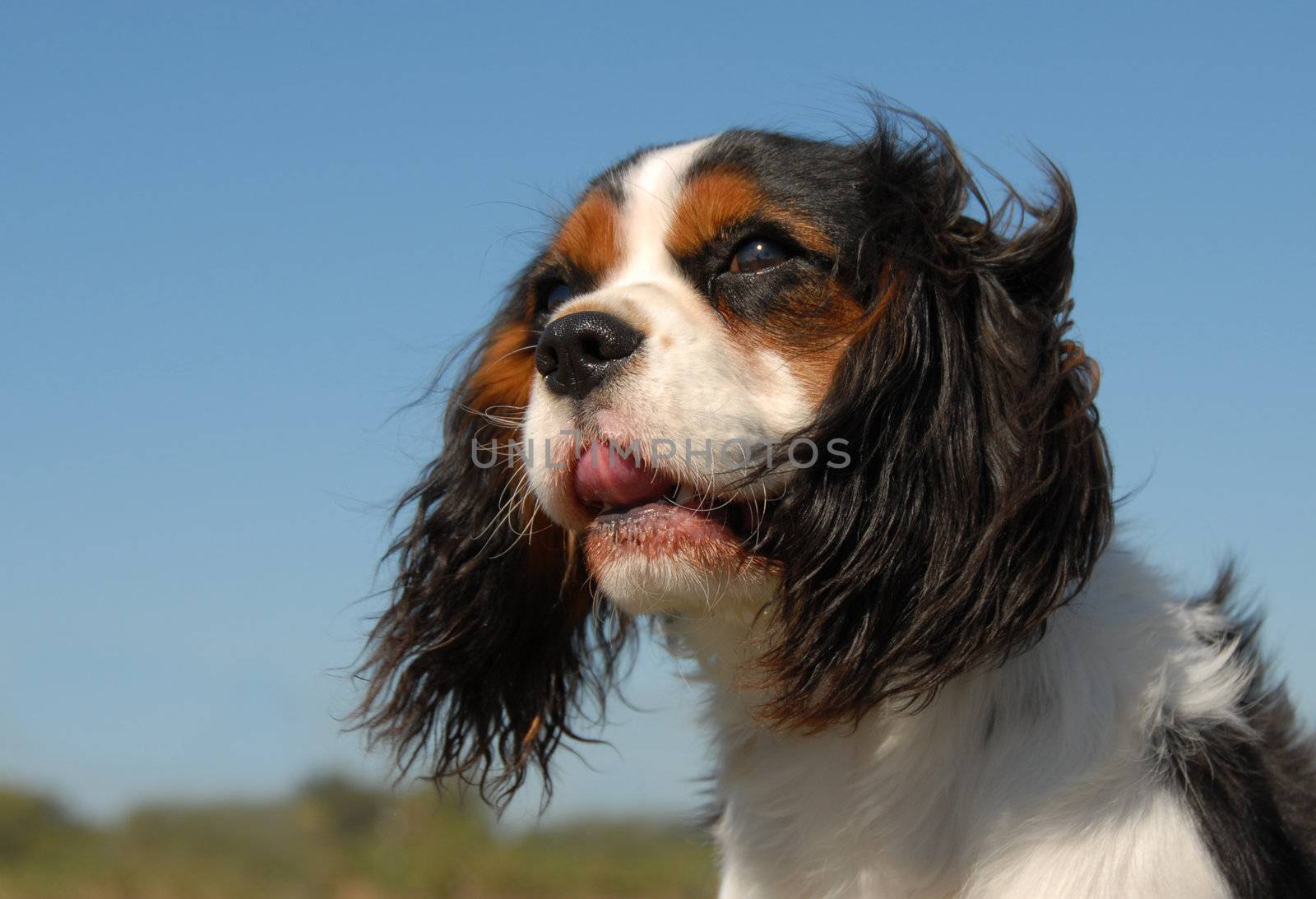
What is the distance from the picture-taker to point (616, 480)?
2.86 metres

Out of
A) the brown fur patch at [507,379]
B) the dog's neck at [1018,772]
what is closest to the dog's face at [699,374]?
the dog's neck at [1018,772]

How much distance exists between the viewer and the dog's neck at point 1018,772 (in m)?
2.64

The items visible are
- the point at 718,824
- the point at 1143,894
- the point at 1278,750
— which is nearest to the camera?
the point at 1143,894

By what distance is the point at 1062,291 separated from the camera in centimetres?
296

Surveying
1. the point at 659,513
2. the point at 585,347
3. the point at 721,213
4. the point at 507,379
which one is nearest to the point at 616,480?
the point at 659,513

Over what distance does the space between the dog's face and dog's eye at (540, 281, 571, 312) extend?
0.34m

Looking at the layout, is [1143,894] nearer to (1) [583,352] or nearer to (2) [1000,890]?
(2) [1000,890]

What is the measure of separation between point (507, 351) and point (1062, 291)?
5.45 ft

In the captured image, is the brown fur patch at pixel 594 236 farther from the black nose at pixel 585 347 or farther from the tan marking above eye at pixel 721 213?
the black nose at pixel 585 347

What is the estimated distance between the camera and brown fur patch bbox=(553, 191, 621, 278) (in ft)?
10.7

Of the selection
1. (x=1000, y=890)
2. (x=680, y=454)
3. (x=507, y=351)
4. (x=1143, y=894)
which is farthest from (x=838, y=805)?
(x=507, y=351)

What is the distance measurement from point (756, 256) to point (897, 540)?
2.47ft

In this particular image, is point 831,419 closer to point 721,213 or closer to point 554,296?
point 721,213

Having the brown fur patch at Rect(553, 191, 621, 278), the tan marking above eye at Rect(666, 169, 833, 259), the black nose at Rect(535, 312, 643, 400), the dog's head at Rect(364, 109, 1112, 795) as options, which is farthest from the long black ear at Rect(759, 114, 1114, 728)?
the brown fur patch at Rect(553, 191, 621, 278)
